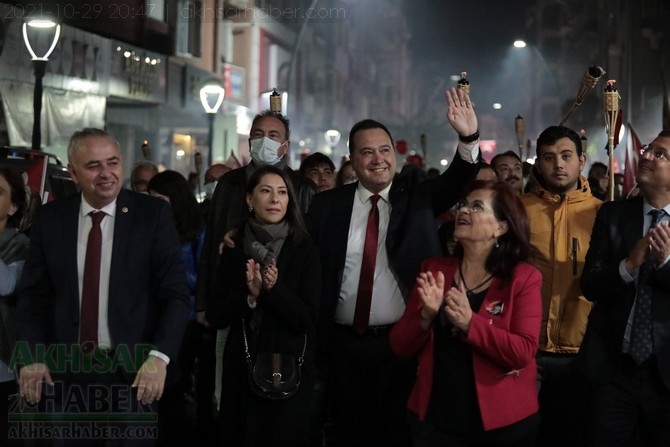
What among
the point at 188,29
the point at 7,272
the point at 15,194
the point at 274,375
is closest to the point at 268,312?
the point at 274,375

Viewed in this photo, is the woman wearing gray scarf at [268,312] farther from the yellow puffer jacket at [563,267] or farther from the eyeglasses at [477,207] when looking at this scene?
the yellow puffer jacket at [563,267]

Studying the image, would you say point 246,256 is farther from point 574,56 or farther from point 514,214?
point 574,56

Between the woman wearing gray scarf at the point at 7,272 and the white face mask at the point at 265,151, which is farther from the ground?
the white face mask at the point at 265,151

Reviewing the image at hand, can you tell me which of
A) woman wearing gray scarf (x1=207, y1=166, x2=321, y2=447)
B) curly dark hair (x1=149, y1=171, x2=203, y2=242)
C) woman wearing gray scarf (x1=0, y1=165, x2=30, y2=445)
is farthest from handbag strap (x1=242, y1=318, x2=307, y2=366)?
curly dark hair (x1=149, y1=171, x2=203, y2=242)

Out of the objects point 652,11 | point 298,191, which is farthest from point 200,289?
point 652,11

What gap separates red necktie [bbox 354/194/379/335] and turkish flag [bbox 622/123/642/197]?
5002 millimetres

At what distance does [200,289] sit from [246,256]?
1115 millimetres

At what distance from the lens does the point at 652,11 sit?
47094 mm

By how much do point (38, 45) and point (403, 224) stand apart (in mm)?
9626

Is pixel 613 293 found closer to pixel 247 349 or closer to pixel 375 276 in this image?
pixel 375 276

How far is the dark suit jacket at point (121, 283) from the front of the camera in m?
5.27

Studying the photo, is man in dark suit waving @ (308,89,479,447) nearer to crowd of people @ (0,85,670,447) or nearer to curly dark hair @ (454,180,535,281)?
crowd of people @ (0,85,670,447)

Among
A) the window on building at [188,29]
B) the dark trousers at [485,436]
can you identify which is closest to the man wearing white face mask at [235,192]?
the dark trousers at [485,436]

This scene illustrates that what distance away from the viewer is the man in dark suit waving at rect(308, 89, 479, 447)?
243 inches
